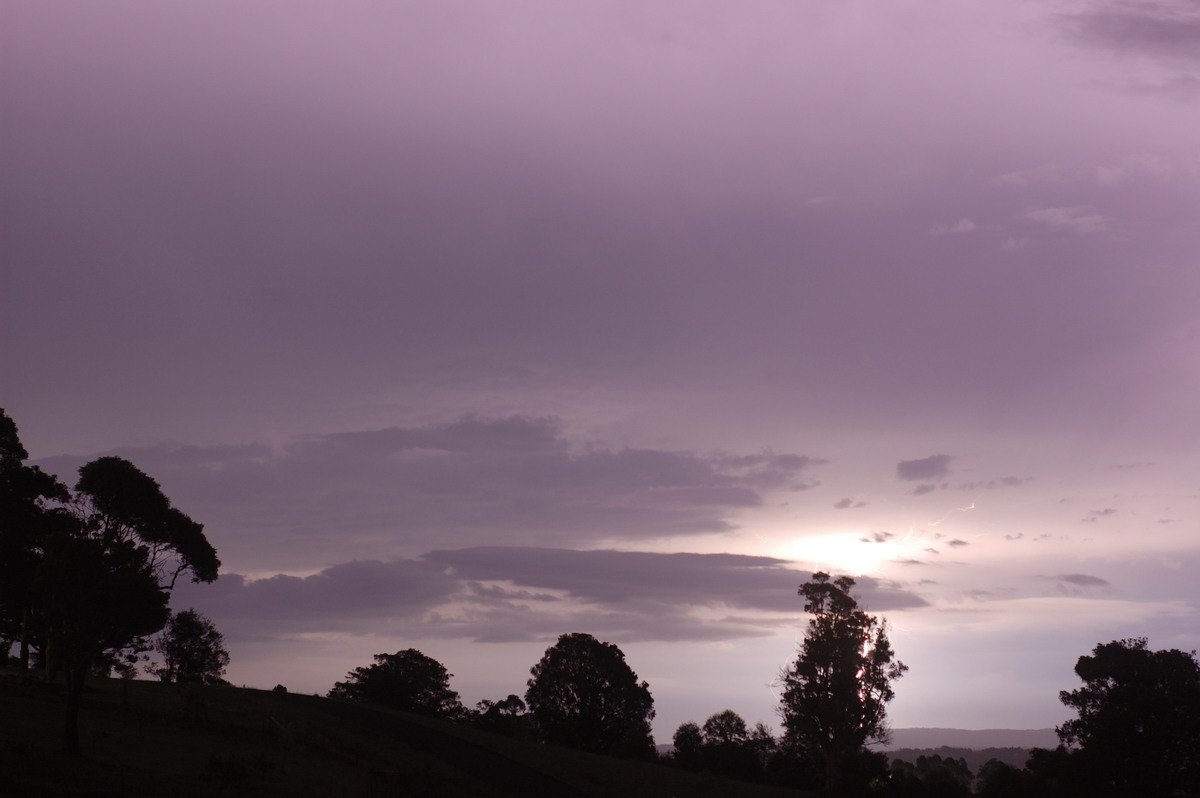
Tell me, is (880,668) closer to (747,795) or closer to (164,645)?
(747,795)

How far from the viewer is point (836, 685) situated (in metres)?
83.7

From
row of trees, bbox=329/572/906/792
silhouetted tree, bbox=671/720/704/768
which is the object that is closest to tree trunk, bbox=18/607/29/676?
row of trees, bbox=329/572/906/792

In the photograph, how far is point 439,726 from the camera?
255 feet

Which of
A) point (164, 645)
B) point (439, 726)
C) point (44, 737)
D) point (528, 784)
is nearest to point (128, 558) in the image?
point (44, 737)

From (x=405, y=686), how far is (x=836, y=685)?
52940mm

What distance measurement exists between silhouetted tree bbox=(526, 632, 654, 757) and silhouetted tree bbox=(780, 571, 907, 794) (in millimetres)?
24804

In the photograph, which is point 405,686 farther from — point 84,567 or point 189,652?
point 84,567

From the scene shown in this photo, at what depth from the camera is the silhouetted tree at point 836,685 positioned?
82.1 m

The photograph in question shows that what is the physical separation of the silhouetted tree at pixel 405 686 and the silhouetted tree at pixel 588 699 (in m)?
11.8

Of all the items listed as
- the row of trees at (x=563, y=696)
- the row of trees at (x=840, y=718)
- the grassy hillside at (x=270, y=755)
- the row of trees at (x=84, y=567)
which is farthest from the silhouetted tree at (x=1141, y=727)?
the row of trees at (x=84, y=567)

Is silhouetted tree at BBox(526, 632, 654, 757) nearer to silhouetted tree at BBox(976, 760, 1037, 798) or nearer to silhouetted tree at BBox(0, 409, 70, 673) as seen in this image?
silhouetted tree at BBox(976, 760, 1037, 798)

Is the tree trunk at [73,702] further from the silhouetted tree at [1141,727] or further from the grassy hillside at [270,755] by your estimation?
the silhouetted tree at [1141,727]

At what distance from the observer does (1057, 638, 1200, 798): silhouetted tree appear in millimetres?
67125

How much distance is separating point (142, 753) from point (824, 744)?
60591 millimetres
